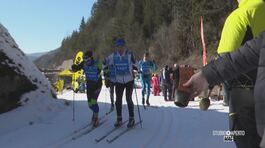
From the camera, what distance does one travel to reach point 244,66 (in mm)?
2809

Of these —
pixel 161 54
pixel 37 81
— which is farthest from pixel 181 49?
pixel 37 81

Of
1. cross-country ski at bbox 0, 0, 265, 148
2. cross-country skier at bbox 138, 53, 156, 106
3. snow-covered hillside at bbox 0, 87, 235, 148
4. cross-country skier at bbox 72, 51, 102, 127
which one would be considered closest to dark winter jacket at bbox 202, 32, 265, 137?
cross-country ski at bbox 0, 0, 265, 148

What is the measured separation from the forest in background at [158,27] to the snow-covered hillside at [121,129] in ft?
28.8

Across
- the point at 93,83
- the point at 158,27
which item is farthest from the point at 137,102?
the point at 158,27

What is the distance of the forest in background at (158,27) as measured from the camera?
1772 inches

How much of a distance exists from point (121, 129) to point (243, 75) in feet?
20.8

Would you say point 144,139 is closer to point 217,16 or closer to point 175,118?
point 175,118

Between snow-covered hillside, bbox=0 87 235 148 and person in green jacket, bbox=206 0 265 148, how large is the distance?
412cm

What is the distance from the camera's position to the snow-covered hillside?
27.9 feet

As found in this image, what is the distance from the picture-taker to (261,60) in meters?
2.71

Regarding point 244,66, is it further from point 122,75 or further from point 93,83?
point 93,83

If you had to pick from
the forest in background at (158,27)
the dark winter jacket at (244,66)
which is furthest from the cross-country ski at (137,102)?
the forest in background at (158,27)

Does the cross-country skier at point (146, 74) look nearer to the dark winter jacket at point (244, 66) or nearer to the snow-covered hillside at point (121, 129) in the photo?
the snow-covered hillside at point (121, 129)

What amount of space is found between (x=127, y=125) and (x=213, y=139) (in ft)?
7.09
